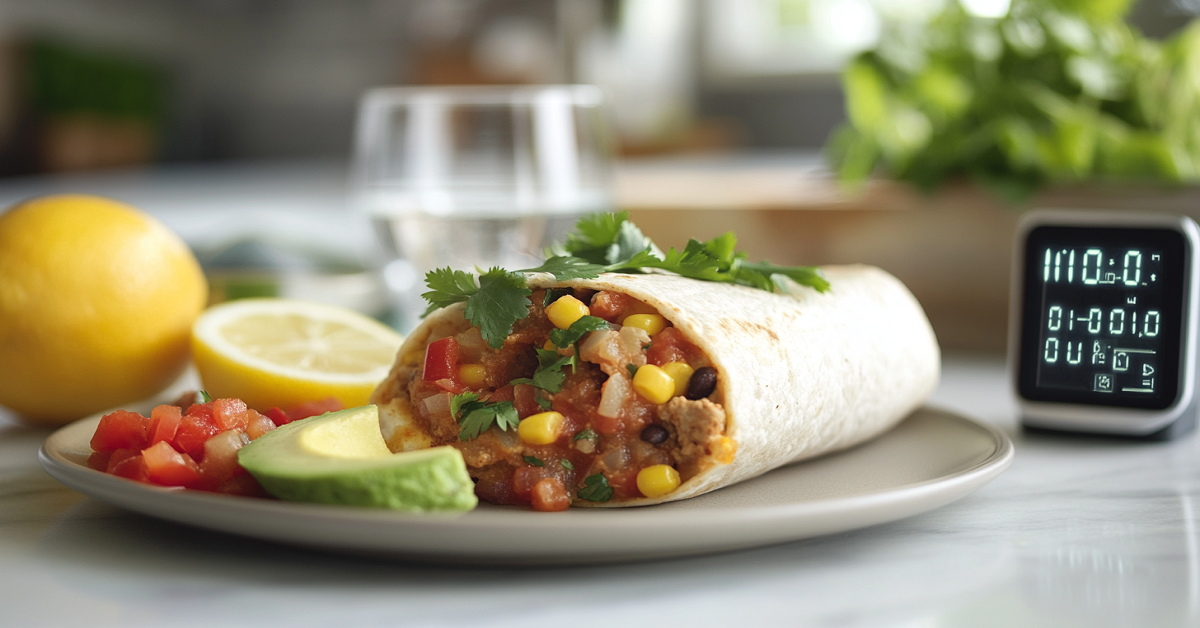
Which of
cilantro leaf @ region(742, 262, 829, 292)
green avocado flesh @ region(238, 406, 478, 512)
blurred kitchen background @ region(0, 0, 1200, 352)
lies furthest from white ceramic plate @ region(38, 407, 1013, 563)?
blurred kitchen background @ region(0, 0, 1200, 352)

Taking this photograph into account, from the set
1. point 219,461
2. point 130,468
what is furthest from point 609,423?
point 130,468

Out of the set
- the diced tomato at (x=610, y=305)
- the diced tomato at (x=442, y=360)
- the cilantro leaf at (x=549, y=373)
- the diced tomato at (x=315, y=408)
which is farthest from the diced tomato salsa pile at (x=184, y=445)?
the diced tomato at (x=610, y=305)

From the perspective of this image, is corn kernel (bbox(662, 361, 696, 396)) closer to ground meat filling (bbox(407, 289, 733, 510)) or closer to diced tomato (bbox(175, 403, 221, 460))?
ground meat filling (bbox(407, 289, 733, 510))

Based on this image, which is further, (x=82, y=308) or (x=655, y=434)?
(x=82, y=308)

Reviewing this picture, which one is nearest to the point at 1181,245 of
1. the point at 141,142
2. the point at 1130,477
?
the point at 1130,477

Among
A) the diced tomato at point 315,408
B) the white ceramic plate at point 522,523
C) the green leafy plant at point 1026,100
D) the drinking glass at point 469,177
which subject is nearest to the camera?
the white ceramic plate at point 522,523

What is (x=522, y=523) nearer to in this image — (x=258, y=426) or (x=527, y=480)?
(x=527, y=480)

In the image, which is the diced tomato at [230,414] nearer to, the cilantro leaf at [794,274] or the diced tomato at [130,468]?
the diced tomato at [130,468]
